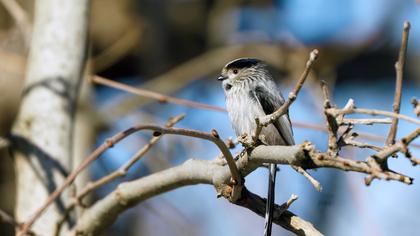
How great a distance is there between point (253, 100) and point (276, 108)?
0.57ft

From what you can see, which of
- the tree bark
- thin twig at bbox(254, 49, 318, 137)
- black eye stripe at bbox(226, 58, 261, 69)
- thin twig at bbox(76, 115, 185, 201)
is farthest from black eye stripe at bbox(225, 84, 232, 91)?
thin twig at bbox(254, 49, 318, 137)

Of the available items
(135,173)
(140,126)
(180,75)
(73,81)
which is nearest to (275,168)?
(73,81)

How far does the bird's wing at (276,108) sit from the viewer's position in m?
3.68

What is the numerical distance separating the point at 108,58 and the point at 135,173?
4.03 feet

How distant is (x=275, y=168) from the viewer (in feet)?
11.5

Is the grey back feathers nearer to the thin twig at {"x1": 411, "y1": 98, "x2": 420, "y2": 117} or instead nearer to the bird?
the bird

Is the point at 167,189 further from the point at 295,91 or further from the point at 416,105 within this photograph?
the point at 416,105

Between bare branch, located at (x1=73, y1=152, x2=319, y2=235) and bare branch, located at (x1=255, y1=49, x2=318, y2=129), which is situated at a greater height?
bare branch, located at (x1=255, y1=49, x2=318, y2=129)

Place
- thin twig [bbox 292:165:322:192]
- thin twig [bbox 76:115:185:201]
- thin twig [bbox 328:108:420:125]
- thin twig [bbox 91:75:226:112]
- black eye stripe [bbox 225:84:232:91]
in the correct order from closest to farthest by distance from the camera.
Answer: thin twig [bbox 328:108:420:125] → thin twig [bbox 292:165:322:192] → thin twig [bbox 76:115:185:201] → thin twig [bbox 91:75:226:112] → black eye stripe [bbox 225:84:232:91]

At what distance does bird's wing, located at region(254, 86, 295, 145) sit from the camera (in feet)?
12.1

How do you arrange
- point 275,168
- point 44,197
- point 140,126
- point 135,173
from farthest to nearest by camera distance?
point 135,173 → point 275,168 → point 44,197 → point 140,126

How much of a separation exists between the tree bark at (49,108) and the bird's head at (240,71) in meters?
1.03

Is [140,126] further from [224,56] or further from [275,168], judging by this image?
[224,56]

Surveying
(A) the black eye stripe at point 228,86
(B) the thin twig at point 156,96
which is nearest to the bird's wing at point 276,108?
(A) the black eye stripe at point 228,86
